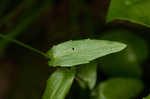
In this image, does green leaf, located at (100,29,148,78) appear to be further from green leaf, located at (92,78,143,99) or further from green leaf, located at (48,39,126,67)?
green leaf, located at (48,39,126,67)

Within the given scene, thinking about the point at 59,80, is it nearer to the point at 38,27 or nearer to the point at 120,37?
the point at 120,37

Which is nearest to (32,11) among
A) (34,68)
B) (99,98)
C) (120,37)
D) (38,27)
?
(38,27)

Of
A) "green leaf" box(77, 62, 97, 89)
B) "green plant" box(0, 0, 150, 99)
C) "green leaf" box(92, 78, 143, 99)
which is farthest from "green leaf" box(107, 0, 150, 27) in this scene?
"green leaf" box(92, 78, 143, 99)

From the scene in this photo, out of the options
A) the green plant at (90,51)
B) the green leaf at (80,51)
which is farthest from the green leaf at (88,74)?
the green leaf at (80,51)

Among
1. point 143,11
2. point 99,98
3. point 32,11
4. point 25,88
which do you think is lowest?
point 25,88

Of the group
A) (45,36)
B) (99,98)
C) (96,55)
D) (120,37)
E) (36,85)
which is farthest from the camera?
(45,36)

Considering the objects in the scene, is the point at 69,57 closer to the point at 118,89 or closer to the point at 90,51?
the point at 90,51
